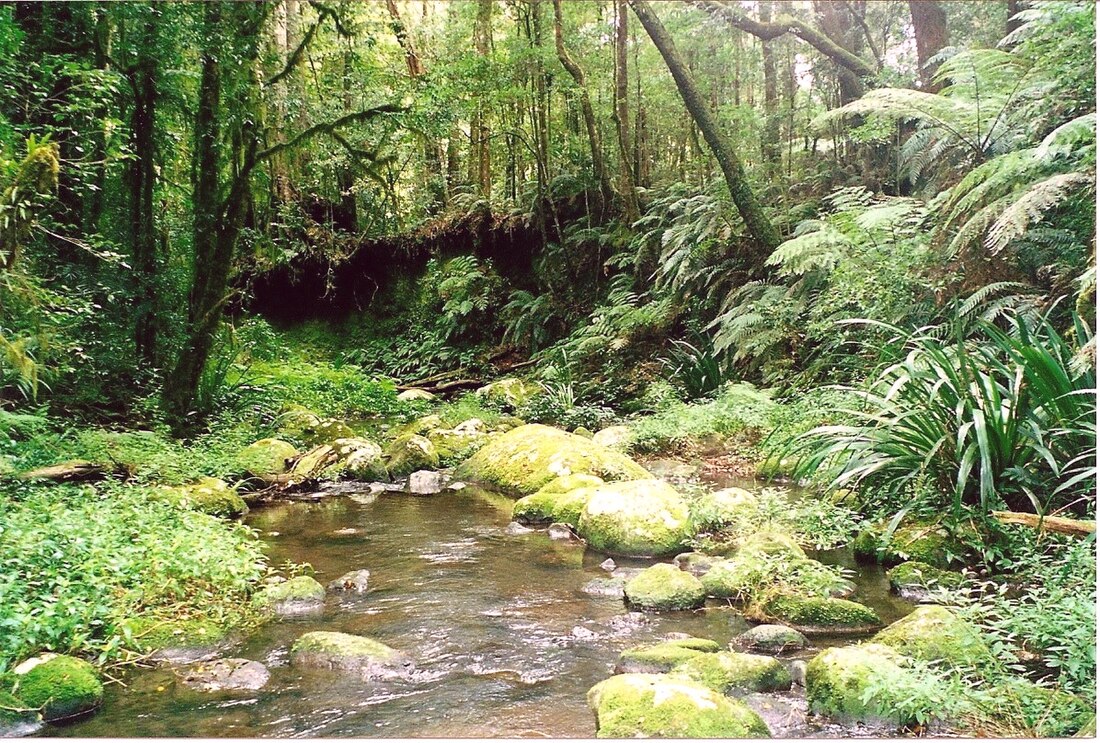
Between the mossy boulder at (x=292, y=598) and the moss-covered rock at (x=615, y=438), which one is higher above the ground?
the moss-covered rock at (x=615, y=438)

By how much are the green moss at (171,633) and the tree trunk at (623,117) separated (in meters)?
12.1

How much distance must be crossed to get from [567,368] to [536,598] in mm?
8341

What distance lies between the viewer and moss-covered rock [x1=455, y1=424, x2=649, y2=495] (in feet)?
21.7

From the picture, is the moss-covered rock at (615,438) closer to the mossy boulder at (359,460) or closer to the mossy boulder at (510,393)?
the mossy boulder at (359,460)

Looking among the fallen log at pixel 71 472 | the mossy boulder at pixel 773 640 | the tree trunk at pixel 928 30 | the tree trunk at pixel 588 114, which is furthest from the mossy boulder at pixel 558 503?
the tree trunk at pixel 588 114

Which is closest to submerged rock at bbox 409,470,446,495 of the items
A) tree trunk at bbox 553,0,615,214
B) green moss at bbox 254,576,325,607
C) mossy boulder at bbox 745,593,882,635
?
green moss at bbox 254,576,325,607

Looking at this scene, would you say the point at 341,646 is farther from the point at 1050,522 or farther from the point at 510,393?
the point at 510,393

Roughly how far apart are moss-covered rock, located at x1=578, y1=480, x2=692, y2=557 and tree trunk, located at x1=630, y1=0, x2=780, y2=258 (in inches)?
236

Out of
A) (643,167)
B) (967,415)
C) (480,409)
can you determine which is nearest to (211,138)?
(480,409)

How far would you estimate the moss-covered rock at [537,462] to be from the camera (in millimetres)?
6613

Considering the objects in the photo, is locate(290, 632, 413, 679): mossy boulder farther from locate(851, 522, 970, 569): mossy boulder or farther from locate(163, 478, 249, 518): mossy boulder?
locate(851, 522, 970, 569): mossy boulder

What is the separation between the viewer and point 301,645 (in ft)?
10.7

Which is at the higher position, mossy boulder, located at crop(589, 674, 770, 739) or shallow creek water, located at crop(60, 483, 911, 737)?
mossy boulder, located at crop(589, 674, 770, 739)

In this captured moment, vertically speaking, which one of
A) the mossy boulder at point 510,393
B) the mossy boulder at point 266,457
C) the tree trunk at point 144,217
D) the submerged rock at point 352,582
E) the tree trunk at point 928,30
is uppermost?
the tree trunk at point 928,30
